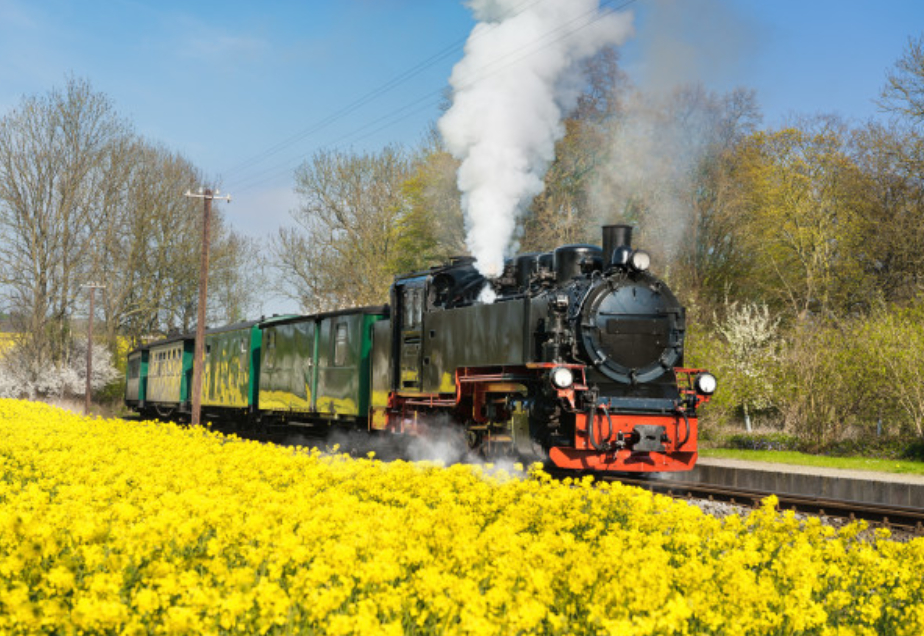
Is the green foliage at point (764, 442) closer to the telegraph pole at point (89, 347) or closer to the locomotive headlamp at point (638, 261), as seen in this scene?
the locomotive headlamp at point (638, 261)

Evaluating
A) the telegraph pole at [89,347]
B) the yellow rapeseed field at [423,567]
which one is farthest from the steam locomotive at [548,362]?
the telegraph pole at [89,347]

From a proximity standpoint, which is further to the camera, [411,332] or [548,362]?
[411,332]

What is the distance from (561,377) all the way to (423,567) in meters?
6.97

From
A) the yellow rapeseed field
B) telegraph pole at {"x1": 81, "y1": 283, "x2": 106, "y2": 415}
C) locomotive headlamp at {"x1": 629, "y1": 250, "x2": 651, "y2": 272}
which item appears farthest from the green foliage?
telegraph pole at {"x1": 81, "y1": 283, "x2": 106, "y2": 415}

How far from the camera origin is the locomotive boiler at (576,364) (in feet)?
40.3

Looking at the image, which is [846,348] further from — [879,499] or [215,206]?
[215,206]

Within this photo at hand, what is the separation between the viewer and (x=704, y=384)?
12.9 m

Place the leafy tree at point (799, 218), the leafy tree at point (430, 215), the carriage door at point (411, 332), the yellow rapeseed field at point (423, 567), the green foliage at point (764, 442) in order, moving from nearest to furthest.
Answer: the yellow rapeseed field at point (423, 567)
the carriage door at point (411, 332)
the green foliage at point (764, 442)
the leafy tree at point (799, 218)
the leafy tree at point (430, 215)

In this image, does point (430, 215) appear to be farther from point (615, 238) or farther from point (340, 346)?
point (615, 238)

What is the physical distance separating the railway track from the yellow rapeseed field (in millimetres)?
3441

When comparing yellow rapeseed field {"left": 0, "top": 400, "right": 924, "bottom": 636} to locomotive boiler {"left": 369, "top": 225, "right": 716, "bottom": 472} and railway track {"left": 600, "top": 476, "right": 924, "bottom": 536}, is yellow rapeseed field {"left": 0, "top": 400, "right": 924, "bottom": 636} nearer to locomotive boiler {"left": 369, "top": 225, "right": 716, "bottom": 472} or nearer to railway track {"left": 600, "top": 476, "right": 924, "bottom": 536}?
railway track {"left": 600, "top": 476, "right": 924, "bottom": 536}

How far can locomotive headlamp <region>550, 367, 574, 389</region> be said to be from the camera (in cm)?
1180

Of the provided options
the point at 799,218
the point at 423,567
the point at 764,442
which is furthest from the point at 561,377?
the point at 799,218

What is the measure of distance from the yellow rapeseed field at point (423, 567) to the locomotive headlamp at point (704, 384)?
4885 millimetres
